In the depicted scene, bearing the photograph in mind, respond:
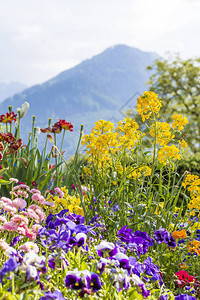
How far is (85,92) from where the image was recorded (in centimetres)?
15862

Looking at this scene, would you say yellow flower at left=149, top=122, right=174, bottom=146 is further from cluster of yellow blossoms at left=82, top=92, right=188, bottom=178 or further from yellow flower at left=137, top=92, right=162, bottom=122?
A: yellow flower at left=137, top=92, right=162, bottom=122

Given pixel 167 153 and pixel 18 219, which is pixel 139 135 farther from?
pixel 18 219

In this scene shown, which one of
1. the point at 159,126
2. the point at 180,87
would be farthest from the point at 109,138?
the point at 180,87

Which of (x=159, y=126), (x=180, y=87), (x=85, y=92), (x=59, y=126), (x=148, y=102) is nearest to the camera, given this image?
(x=148, y=102)

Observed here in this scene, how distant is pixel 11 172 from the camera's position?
146 inches

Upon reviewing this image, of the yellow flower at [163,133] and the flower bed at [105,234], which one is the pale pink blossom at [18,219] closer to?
the flower bed at [105,234]

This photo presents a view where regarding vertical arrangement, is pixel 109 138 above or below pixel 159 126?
below

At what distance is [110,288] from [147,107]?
1.37 m

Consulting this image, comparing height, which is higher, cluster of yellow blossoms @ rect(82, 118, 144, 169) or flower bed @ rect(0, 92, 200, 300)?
cluster of yellow blossoms @ rect(82, 118, 144, 169)

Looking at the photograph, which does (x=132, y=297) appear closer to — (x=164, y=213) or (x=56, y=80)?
(x=164, y=213)

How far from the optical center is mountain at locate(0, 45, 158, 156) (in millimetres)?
149900

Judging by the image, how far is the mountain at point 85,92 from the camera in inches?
5902

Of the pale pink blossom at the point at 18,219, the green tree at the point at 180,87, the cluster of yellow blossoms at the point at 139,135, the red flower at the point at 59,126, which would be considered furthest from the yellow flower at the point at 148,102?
the green tree at the point at 180,87

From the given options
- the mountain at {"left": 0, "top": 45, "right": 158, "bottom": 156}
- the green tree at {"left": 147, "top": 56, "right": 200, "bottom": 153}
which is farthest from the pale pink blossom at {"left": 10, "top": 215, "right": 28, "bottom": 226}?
the mountain at {"left": 0, "top": 45, "right": 158, "bottom": 156}
